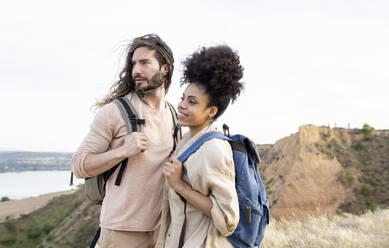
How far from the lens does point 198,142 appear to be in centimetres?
211

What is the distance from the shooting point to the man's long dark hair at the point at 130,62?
2.79 m

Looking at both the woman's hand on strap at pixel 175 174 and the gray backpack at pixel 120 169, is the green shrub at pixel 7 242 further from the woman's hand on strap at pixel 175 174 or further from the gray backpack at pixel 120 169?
the woman's hand on strap at pixel 175 174

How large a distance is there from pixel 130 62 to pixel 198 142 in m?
1.14

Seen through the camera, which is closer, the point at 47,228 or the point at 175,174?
the point at 175,174

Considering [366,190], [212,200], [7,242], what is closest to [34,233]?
[7,242]

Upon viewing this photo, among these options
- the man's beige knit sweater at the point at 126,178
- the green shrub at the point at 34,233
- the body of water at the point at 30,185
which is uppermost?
the man's beige knit sweater at the point at 126,178

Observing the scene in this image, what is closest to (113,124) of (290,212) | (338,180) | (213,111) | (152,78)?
(152,78)

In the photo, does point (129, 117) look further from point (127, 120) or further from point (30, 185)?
point (30, 185)

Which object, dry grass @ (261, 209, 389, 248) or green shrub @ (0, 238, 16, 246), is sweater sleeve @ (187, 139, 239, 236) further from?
green shrub @ (0, 238, 16, 246)

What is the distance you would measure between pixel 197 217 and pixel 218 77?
2.88ft

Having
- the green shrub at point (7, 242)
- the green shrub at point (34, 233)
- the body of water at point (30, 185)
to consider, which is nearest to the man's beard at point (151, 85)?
the green shrub at point (34, 233)

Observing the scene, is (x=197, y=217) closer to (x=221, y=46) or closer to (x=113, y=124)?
(x=113, y=124)

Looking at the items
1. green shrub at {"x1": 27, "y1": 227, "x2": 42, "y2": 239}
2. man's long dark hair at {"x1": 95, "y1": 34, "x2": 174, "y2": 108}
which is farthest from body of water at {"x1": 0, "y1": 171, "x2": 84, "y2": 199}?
man's long dark hair at {"x1": 95, "y1": 34, "x2": 174, "y2": 108}

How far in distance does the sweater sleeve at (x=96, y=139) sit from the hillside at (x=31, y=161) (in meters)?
119
